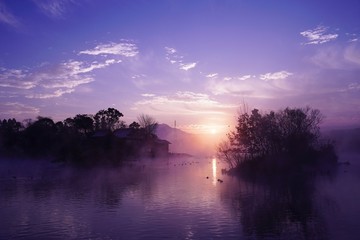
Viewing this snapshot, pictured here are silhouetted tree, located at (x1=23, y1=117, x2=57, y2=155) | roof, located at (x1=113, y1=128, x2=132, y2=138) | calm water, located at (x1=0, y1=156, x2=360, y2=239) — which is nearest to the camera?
calm water, located at (x1=0, y1=156, x2=360, y2=239)

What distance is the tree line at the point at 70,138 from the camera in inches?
2766

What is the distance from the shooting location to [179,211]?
86.5 ft

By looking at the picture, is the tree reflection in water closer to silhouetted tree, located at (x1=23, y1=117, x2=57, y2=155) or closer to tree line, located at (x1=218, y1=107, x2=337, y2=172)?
tree line, located at (x1=218, y1=107, x2=337, y2=172)

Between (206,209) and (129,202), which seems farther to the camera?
(129,202)

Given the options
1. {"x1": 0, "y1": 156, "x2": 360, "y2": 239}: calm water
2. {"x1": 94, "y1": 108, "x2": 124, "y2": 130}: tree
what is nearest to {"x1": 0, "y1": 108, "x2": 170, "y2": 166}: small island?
{"x1": 94, "y1": 108, "x2": 124, "y2": 130}: tree

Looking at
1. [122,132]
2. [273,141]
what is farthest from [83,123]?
[273,141]

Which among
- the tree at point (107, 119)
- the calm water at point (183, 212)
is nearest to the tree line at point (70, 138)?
the tree at point (107, 119)

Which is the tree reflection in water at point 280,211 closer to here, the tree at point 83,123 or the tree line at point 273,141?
the tree line at point 273,141

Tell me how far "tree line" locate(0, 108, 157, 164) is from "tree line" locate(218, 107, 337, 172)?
22.9 m

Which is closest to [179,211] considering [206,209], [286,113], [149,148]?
[206,209]

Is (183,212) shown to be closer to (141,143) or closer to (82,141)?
(82,141)

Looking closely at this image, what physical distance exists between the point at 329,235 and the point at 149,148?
82.5m

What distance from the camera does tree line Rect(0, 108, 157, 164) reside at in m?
70.2

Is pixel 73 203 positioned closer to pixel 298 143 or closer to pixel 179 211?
pixel 179 211
